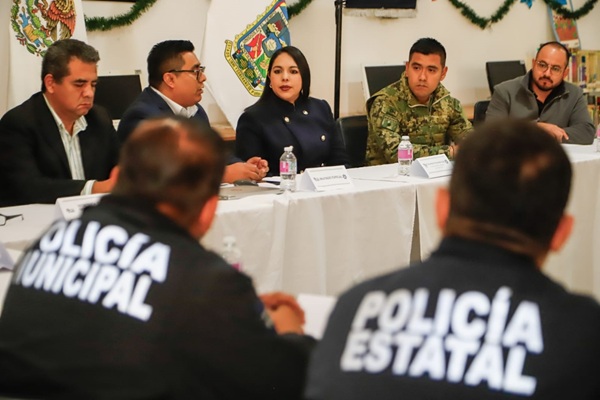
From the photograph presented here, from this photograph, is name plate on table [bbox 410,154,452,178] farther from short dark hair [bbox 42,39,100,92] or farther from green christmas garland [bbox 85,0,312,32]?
green christmas garland [bbox 85,0,312,32]

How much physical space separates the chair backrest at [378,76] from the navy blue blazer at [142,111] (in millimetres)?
2571

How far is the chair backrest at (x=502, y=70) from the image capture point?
6578mm

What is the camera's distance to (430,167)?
132 inches

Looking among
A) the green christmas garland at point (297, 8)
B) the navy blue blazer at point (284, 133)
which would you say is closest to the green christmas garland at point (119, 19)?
the green christmas garland at point (297, 8)

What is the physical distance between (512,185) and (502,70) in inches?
229

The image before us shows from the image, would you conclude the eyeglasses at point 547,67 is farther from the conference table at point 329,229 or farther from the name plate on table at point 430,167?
the name plate on table at point 430,167

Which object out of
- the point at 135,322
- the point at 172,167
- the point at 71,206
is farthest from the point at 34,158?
the point at 135,322

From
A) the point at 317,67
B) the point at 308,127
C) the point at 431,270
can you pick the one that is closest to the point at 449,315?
the point at 431,270

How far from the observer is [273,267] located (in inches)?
114

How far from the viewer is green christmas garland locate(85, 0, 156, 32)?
16.0 ft

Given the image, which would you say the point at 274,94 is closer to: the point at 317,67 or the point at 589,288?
the point at 589,288

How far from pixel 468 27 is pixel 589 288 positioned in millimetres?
3775

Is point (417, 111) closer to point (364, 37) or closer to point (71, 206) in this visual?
point (71, 206)

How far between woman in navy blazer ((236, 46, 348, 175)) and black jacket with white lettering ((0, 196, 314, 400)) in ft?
7.95
